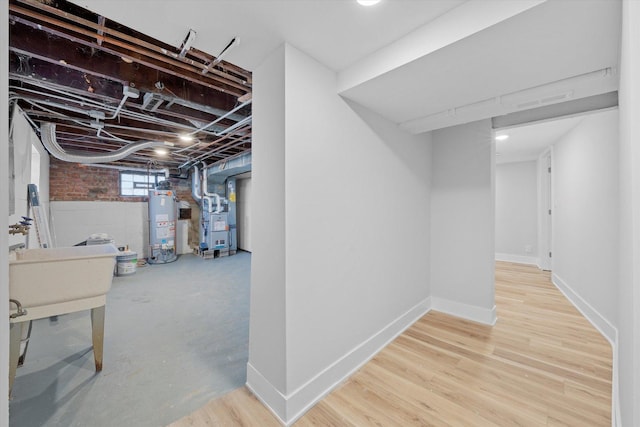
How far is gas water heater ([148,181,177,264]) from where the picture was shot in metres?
5.98

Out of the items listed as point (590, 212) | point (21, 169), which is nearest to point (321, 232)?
point (590, 212)

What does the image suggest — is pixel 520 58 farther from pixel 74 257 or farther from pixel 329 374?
pixel 74 257

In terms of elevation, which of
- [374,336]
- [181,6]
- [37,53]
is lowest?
[374,336]

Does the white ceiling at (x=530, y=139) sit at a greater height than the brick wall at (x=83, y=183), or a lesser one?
greater

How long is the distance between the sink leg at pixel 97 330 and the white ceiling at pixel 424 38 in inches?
76.9

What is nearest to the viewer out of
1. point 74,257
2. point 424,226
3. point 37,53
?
point 74,257

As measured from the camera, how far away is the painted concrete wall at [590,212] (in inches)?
93.2

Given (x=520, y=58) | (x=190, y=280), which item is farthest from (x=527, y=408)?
(x=190, y=280)

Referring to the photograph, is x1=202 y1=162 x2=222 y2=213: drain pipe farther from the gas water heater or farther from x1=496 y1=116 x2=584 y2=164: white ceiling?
x1=496 y1=116 x2=584 y2=164: white ceiling

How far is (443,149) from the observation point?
295 centimetres

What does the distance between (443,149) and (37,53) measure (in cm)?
369

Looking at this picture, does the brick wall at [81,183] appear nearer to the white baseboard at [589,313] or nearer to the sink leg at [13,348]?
the sink leg at [13,348]

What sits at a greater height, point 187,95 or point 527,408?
point 187,95

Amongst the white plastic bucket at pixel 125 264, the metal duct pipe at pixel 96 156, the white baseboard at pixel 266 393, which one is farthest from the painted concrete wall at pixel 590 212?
the white plastic bucket at pixel 125 264
